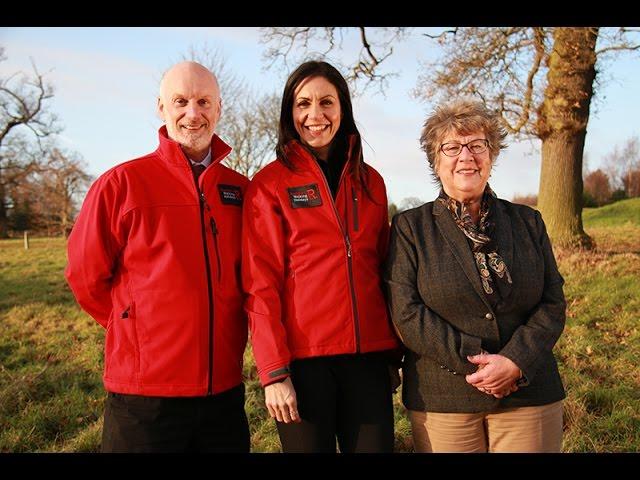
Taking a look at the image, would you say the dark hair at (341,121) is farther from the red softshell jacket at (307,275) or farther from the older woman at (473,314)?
the older woman at (473,314)

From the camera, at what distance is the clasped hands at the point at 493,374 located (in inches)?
102

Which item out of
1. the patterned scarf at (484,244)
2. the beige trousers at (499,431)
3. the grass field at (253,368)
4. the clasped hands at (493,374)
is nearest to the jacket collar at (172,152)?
the patterned scarf at (484,244)

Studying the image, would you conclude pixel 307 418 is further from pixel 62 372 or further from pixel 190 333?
pixel 62 372

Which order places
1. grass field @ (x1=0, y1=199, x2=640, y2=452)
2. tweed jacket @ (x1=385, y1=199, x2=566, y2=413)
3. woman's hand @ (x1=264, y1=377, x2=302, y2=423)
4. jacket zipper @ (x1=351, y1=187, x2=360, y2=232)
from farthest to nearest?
grass field @ (x1=0, y1=199, x2=640, y2=452)
jacket zipper @ (x1=351, y1=187, x2=360, y2=232)
tweed jacket @ (x1=385, y1=199, x2=566, y2=413)
woman's hand @ (x1=264, y1=377, x2=302, y2=423)

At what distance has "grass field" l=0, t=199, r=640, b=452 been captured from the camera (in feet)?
15.0

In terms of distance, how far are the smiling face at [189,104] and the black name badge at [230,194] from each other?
0.74 feet

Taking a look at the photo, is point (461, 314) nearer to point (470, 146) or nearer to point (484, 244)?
Result: point (484, 244)

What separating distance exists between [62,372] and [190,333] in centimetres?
443

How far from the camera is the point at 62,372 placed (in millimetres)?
6266

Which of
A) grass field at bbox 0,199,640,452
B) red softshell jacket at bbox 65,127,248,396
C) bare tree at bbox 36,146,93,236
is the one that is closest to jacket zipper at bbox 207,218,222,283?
red softshell jacket at bbox 65,127,248,396

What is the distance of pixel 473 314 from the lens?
106 inches

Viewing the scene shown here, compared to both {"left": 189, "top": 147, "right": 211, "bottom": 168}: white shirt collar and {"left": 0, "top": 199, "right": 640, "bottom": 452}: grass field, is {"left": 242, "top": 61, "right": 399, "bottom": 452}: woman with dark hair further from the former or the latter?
{"left": 0, "top": 199, "right": 640, "bottom": 452}: grass field

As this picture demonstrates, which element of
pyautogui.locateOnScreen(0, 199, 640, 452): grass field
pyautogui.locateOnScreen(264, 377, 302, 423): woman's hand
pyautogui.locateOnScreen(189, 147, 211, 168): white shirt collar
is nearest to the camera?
pyautogui.locateOnScreen(264, 377, 302, 423): woman's hand

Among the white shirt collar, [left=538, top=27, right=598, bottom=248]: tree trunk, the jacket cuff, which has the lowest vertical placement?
the jacket cuff
